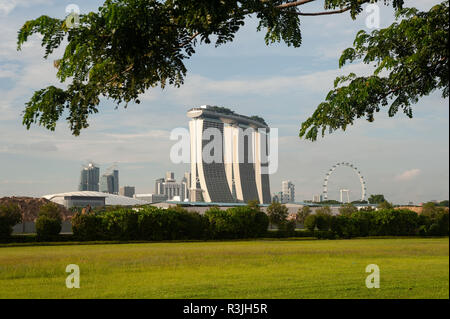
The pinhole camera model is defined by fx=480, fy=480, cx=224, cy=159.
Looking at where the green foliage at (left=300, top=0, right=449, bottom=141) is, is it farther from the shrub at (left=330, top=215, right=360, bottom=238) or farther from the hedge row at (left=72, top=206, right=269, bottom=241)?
the shrub at (left=330, top=215, right=360, bottom=238)

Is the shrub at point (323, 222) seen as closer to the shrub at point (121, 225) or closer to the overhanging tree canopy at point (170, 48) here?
the shrub at point (121, 225)

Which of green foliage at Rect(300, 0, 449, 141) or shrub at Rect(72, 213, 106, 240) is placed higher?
green foliage at Rect(300, 0, 449, 141)

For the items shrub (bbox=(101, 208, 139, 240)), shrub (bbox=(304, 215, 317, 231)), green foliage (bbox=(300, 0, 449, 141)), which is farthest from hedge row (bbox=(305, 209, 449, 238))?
green foliage (bbox=(300, 0, 449, 141))

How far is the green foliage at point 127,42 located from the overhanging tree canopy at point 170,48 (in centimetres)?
3

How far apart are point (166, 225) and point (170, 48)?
53.0 metres

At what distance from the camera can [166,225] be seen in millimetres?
65125

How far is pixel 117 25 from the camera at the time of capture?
11.9 metres

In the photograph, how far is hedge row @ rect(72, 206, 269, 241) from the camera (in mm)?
62594

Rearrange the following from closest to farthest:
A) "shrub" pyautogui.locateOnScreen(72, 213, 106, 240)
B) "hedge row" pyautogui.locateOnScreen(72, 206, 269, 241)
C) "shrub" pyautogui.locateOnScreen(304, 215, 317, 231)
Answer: "shrub" pyautogui.locateOnScreen(72, 213, 106, 240)
"hedge row" pyautogui.locateOnScreen(72, 206, 269, 241)
"shrub" pyautogui.locateOnScreen(304, 215, 317, 231)

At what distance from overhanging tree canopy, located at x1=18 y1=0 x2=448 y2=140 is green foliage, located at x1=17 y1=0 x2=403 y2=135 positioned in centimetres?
3

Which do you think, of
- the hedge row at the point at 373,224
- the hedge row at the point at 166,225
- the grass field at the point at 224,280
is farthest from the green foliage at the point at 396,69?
the hedge row at the point at 373,224

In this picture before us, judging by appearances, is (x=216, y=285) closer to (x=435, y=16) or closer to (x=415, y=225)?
(x=435, y=16)
